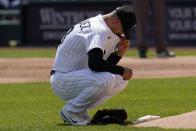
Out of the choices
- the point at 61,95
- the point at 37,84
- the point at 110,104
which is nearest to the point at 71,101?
the point at 61,95

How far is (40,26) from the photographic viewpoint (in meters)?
21.6

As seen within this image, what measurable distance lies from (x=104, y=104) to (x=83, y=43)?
215 cm

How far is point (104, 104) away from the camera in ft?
26.1

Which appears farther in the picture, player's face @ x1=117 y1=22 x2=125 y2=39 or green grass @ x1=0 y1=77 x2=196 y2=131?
green grass @ x1=0 y1=77 x2=196 y2=131

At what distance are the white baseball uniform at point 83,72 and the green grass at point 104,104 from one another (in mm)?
287

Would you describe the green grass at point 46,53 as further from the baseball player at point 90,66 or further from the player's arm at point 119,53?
the baseball player at point 90,66

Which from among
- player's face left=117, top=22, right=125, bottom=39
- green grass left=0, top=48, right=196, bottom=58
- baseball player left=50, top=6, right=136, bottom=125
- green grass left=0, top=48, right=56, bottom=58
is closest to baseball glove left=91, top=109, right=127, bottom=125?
baseball player left=50, top=6, right=136, bottom=125

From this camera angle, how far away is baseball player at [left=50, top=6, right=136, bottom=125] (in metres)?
5.83

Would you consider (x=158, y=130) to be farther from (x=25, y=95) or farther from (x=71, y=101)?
(x=25, y=95)

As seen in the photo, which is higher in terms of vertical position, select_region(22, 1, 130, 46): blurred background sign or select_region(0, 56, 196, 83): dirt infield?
select_region(0, 56, 196, 83): dirt infield

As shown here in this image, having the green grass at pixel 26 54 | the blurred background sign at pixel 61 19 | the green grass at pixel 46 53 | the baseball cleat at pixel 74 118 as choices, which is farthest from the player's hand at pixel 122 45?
the blurred background sign at pixel 61 19

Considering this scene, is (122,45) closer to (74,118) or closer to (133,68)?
(74,118)

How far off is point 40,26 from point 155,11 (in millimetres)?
7697

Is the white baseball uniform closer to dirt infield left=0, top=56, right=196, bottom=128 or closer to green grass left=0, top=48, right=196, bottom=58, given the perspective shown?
dirt infield left=0, top=56, right=196, bottom=128
